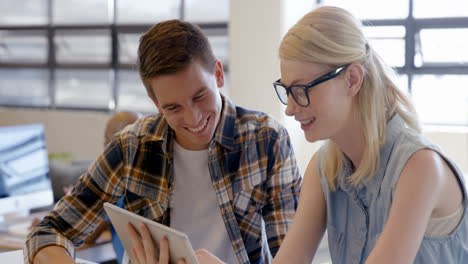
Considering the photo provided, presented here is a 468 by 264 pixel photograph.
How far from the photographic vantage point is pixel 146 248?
1.61m

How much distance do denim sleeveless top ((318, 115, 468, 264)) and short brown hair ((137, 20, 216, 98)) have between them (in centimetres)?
42

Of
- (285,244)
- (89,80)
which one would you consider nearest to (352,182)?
(285,244)

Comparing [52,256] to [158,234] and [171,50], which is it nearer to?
[158,234]

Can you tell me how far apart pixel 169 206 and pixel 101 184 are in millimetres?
219

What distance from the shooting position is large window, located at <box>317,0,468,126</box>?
5.20 m

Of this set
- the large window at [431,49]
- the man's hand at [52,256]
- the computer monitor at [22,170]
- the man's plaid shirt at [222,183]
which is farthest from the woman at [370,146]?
the large window at [431,49]

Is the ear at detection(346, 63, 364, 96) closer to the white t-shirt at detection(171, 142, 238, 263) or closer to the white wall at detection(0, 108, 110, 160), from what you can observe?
the white t-shirt at detection(171, 142, 238, 263)

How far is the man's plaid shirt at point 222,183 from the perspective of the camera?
189 cm

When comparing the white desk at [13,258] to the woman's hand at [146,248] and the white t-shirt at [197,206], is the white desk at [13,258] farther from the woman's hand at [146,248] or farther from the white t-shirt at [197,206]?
the woman's hand at [146,248]

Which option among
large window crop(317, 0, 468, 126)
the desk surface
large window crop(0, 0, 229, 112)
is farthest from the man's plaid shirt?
large window crop(0, 0, 229, 112)

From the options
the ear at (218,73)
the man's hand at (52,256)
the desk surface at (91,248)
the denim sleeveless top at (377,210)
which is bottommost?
the desk surface at (91,248)

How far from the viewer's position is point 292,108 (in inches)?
60.2

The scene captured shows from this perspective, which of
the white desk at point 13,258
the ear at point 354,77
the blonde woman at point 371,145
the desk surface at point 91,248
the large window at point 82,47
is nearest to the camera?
the blonde woman at point 371,145

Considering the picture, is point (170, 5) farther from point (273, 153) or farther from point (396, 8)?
point (273, 153)
